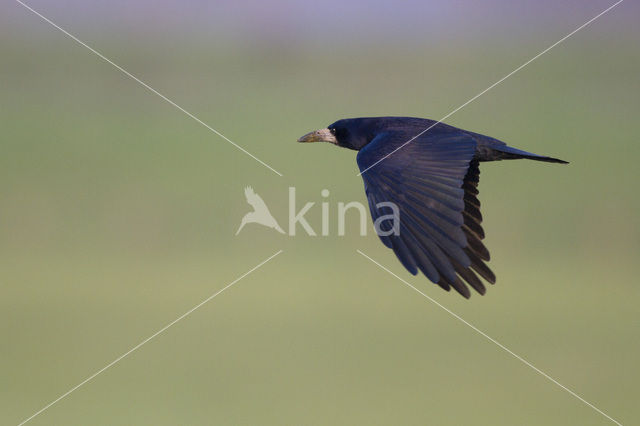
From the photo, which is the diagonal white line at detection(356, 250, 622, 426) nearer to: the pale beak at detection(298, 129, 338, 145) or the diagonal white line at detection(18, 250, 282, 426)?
the diagonal white line at detection(18, 250, 282, 426)

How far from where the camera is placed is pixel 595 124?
2977 cm

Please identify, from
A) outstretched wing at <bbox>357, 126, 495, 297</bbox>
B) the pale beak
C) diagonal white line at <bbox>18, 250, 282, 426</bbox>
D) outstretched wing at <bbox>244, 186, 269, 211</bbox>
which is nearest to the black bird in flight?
outstretched wing at <bbox>357, 126, 495, 297</bbox>

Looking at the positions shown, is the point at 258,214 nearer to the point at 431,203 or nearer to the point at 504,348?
the point at 504,348

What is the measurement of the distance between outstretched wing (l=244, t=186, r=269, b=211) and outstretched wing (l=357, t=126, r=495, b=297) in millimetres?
15553

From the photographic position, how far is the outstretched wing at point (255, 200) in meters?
22.6

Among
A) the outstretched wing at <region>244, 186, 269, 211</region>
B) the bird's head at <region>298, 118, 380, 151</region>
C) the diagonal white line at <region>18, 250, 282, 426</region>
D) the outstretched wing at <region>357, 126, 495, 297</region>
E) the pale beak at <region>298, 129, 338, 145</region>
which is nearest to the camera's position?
the outstretched wing at <region>357, 126, 495, 297</region>

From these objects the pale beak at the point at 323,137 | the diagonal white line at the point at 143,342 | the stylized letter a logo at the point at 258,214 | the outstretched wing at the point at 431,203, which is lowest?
the diagonal white line at the point at 143,342

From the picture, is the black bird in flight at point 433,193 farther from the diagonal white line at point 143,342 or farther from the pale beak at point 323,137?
the diagonal white line at point 143,342

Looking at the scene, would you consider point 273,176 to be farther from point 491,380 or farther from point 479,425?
point 479,425

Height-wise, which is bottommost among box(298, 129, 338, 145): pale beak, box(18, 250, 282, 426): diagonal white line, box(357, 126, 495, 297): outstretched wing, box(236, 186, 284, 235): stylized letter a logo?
box(18, 250, 282, 426): diagonal white line

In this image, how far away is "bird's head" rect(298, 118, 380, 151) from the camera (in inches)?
304

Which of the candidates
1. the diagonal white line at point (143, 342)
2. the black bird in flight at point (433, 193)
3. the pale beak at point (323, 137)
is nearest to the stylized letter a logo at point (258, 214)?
the diagonal white line at point (143, 342)

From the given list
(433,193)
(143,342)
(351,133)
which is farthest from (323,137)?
(143,342)

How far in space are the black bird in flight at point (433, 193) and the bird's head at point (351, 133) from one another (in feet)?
1.09
